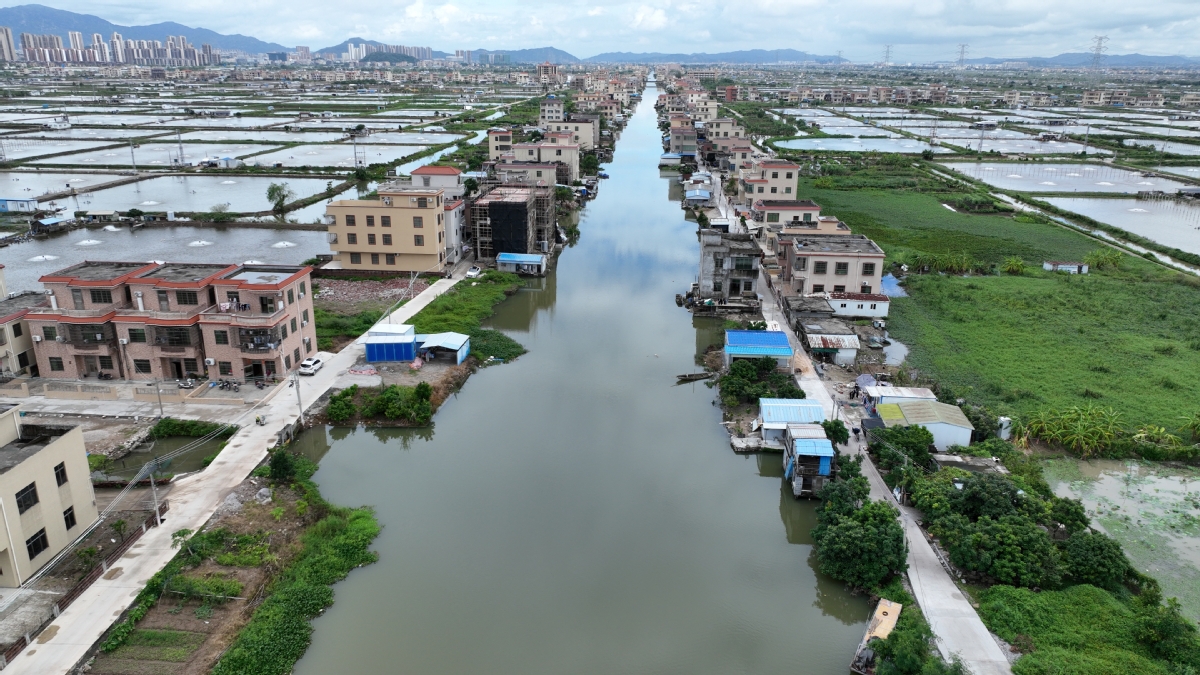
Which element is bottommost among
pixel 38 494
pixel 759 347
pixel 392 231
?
pixel 759 347

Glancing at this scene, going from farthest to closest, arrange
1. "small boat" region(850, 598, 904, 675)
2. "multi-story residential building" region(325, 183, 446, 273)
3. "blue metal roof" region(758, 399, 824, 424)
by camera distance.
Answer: "multi-story residential building" region(325, 183, 446, 273) → "blue metal roof" region(758, 399, 824, 424) → "small boat" region(850, 598, 904, 675)

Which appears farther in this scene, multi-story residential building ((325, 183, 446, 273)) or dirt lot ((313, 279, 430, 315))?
multi-story residential building ((325, 183, 446, 273))

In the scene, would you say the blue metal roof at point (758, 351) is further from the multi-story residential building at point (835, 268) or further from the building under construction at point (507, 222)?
the building under construction at point (507, 222)

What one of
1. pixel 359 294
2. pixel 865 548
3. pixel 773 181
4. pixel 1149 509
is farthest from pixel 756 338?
pixel 773 181

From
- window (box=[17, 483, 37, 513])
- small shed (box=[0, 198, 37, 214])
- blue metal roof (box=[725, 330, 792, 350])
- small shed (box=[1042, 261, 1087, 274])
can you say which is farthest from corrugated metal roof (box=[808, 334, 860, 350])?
small shed (box=[0, 198, 37, 214])

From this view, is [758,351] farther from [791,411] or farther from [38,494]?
[38,494]

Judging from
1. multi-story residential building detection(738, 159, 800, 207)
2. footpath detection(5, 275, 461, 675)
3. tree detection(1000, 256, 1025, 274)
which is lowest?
footpath detection(5, 275, 461, 675)

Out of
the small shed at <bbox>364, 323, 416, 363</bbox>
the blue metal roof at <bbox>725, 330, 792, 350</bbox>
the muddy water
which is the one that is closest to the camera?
the muddy water

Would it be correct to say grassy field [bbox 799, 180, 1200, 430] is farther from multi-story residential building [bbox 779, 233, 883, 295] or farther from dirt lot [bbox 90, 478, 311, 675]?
dirt lot [bbox 90, 478, 311, 675]
